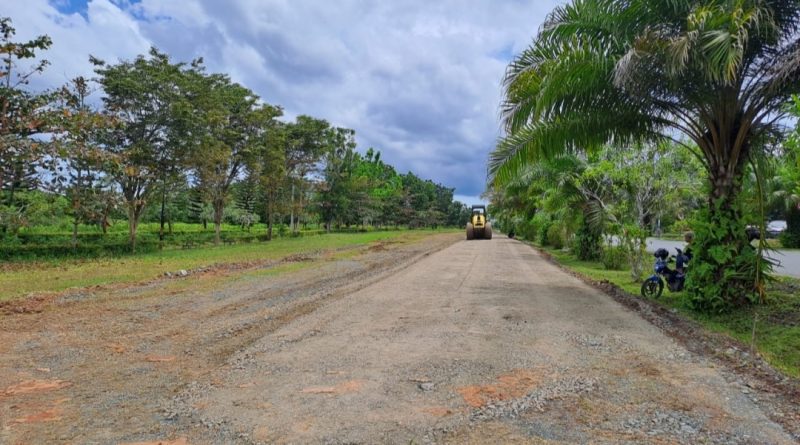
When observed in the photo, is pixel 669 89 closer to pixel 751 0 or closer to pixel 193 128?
pixel 751 0

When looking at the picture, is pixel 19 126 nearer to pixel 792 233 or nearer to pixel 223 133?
pixel 223 133

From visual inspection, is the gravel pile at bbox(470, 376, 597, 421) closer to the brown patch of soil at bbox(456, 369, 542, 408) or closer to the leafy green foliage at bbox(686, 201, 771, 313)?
the brown patch of soil at bbox(456, 369, 542, 408)

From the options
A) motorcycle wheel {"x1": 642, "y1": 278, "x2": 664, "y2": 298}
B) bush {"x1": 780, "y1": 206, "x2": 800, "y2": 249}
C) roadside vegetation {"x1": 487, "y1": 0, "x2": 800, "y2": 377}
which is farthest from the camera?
bush {"x1": 780, "y1": 206, "x2": 800, "y2": 249}

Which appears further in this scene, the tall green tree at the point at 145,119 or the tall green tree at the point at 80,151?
the tall green tree at the point at 145,119

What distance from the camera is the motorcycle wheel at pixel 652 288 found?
31.2ft

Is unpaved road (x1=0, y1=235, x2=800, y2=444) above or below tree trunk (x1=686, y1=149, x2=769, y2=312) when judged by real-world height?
below

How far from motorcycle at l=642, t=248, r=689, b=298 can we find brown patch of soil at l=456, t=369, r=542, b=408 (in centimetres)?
614

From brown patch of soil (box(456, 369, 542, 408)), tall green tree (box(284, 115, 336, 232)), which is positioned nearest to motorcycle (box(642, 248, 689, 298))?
brown patch of soil (box(456, 369, 542, 408))

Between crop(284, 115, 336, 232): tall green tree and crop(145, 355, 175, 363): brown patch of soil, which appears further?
crop(284, 115, 336, 232): tall green tree

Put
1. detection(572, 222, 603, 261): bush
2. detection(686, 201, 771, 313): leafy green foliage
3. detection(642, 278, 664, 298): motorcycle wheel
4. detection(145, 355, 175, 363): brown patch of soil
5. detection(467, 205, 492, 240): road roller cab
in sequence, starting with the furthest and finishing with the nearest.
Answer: detection(467, 205, 492, 240): road roller cab → detection(572, 222, 603, 261): bush → detection(642, 278, 664, 298): motorcycle wheel → detection(686, 201, 771, 313): leafy green foliage → detection(145, 355, 175, 363): brown patch of soil

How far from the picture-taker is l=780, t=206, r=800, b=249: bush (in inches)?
1188

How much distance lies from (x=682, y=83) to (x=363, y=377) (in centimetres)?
662

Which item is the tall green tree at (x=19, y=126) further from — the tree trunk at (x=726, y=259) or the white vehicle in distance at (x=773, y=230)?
the white vehicle in distance at (x=773, y=230)

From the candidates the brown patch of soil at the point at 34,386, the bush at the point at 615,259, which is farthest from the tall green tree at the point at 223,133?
the brown patch of soil at the point at 34,386
